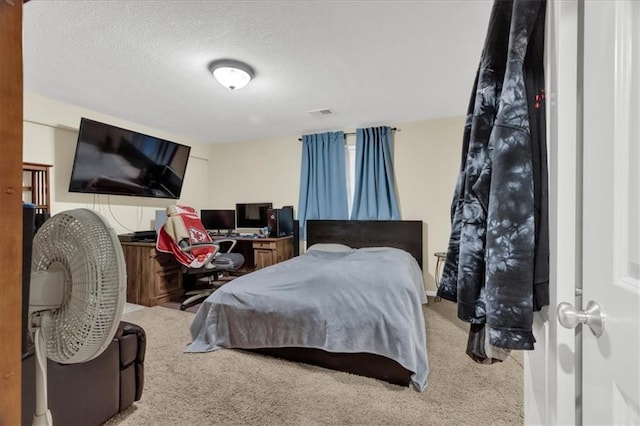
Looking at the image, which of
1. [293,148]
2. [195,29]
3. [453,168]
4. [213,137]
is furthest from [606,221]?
[213,137]

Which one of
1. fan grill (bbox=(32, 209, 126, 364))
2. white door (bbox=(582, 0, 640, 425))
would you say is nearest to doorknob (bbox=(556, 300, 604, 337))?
white door (bbox=(582, 0, 640, 425))

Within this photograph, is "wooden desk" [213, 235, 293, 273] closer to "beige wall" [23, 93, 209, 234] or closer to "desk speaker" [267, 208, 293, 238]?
"desk speaker" [267, 208, 293, 238]

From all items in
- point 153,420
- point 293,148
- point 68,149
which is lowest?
point 153,420

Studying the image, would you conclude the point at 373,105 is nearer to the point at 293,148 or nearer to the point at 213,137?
the point at 293,148

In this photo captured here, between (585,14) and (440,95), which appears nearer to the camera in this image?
(585,14)

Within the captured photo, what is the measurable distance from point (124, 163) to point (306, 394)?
330 centimetres

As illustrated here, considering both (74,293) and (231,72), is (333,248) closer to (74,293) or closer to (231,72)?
(231,72)

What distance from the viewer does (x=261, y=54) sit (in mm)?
2178

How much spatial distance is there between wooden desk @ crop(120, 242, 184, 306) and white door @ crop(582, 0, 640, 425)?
3.76 metres

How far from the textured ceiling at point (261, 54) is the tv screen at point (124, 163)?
33cm

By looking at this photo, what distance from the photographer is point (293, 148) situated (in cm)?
441

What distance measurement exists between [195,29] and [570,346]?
7.71 feet

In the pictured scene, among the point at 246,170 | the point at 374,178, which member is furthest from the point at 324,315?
the point at 246,170

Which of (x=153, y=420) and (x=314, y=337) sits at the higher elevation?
(x=314, y=337)
